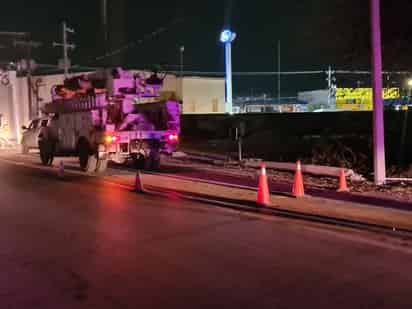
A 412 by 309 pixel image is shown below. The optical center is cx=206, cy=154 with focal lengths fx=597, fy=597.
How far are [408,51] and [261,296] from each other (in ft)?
42.8

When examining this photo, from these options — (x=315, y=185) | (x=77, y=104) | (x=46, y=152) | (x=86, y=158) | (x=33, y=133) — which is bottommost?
(x=315, y=185)

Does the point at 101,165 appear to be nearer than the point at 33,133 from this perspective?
Yes

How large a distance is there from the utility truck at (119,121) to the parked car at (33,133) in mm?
3337

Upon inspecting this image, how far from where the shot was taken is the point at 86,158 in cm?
2038

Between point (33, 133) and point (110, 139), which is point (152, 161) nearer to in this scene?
point (110, 139)

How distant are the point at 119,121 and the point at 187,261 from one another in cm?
1264

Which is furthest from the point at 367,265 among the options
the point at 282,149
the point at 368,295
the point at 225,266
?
the point at 282,149

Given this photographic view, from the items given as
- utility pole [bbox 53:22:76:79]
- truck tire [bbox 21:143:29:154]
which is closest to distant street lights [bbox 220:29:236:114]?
utility pole [bbox 53:22:76:79]

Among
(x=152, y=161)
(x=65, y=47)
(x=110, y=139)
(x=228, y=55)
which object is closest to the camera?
(x=110, y=139)

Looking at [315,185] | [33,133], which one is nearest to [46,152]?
[33,133]

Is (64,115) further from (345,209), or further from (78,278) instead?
(78,278)

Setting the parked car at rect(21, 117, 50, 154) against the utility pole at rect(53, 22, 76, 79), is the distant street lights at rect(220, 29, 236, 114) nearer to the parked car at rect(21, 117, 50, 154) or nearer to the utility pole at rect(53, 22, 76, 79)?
the utility pole at rect(53, 22, 76, 79)

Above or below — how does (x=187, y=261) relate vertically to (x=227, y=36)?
below

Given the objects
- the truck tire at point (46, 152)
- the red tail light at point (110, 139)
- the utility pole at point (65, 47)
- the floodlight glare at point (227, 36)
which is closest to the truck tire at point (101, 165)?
the red tail light at point (110, 139)
